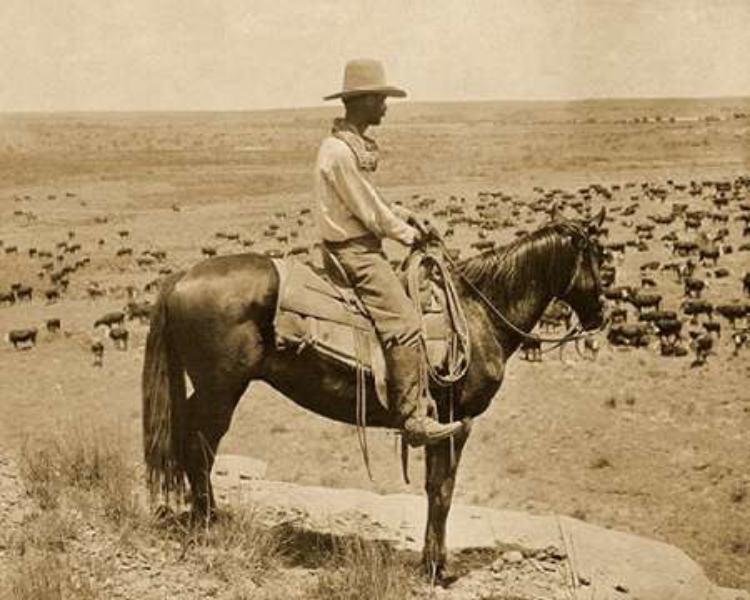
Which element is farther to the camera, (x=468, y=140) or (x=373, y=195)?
(x=468, y=140)

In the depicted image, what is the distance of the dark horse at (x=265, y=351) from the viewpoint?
6.10 meters

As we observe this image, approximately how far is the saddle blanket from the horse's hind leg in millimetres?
607

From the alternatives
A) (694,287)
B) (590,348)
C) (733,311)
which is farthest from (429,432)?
(694,287)

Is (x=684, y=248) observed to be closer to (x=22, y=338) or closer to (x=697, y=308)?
(x=697, y=308)

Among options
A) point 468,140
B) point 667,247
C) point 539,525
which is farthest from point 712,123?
point 539,525

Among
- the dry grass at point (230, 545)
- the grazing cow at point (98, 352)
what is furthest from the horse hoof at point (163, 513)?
the grazing cow at point (98, 352)

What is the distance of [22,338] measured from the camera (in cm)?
2086

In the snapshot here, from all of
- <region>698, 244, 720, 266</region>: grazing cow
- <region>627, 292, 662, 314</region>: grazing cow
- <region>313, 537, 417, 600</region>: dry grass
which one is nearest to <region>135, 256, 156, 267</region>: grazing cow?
<region>627, 292, 662, 314</region>: grazing cow

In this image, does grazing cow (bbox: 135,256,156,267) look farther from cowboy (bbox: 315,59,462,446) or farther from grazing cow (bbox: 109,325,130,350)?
cowboy (bbox: 315,59,462,446)

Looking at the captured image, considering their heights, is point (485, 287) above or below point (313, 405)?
above

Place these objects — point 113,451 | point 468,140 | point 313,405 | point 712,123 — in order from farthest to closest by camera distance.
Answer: point 712,123, point 468,140, point 113,451, point 313,405

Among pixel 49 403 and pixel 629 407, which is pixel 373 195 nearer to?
pixel 629 407

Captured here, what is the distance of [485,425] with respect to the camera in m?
15.5

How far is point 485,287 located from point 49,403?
40.9 ft
